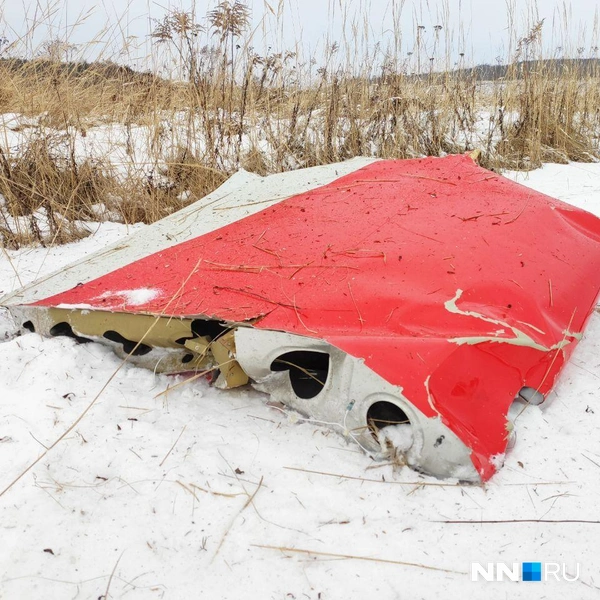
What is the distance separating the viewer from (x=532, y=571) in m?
0.86

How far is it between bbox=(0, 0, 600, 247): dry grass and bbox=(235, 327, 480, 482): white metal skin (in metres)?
1.41

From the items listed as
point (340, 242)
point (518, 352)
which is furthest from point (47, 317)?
point (518, 352)

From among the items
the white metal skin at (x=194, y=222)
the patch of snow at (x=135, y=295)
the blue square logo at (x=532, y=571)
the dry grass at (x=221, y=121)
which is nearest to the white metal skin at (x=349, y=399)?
the blue square logo at (x=532, y=571)

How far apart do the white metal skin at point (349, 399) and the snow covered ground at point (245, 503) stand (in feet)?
0.12

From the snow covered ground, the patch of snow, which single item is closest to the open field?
the snow covered ground

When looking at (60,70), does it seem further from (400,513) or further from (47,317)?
(400,513)

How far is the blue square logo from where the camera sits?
33.6 inches

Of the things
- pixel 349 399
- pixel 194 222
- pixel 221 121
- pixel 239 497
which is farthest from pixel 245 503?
pixel 221 121

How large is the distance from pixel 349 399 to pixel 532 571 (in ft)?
1.36

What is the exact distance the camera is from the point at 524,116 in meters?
3.59

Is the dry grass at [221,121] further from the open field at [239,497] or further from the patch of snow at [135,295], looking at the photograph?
the patch of snow at [135,295]

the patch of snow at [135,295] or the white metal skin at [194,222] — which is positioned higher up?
the white metal skin at [194,222]

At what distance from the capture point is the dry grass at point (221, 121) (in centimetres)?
253

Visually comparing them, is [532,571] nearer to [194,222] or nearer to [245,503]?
[245,503]
